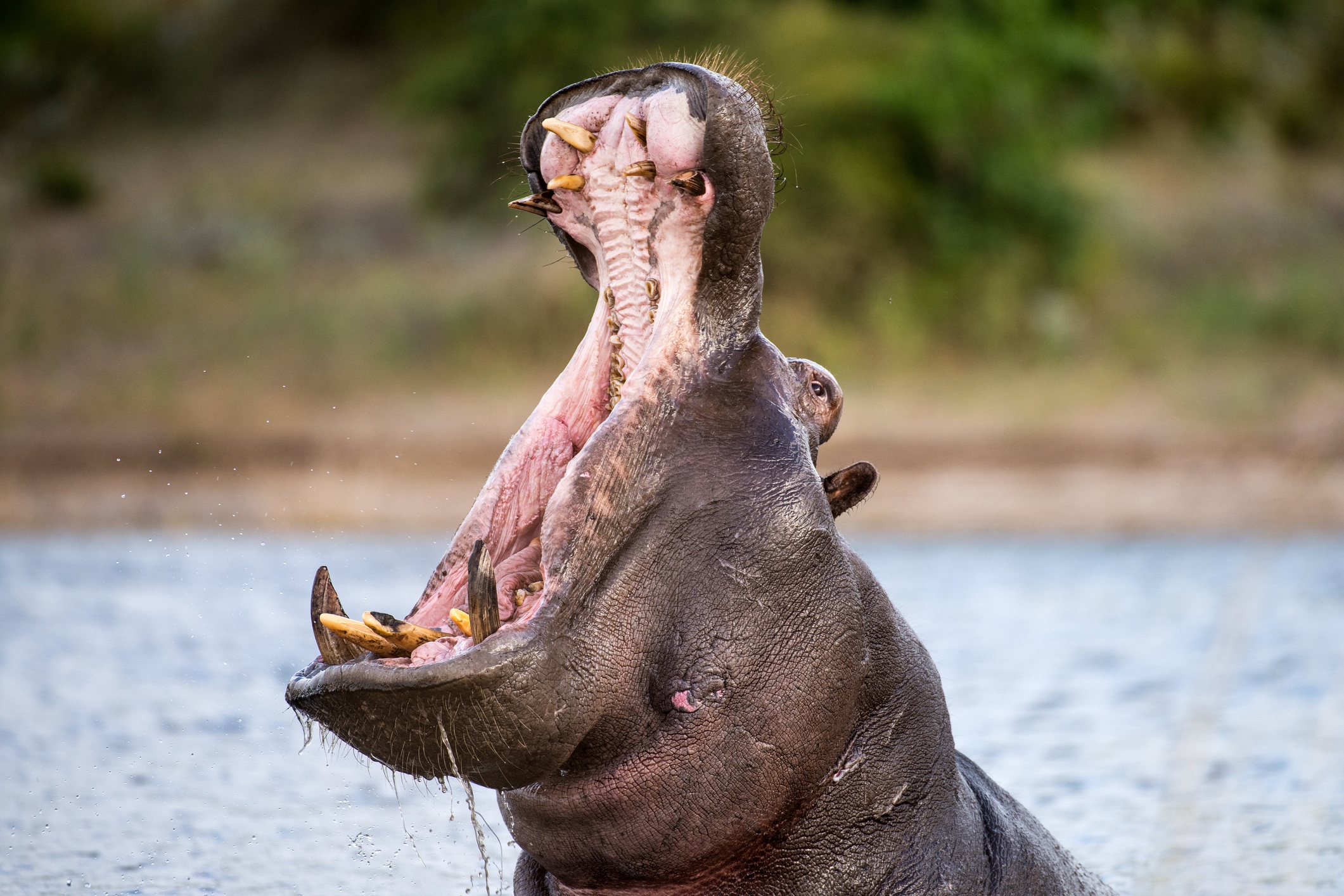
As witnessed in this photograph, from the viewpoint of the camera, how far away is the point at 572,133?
290cm

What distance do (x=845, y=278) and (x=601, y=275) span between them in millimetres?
15308

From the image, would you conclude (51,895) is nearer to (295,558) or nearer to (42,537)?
(295,558)

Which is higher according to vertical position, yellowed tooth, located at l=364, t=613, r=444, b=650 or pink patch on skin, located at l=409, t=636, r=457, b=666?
yellowed tooth, located at l=364, t=613, r=444, b=650

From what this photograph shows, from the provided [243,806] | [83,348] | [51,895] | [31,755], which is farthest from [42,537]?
[51,895]

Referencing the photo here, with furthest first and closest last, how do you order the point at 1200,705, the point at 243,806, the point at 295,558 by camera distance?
1. the point at 295,558
2. the point at 1200,705
3. the point at 243,806

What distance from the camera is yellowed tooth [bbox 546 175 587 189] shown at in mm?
2961

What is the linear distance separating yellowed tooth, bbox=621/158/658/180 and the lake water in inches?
43.3

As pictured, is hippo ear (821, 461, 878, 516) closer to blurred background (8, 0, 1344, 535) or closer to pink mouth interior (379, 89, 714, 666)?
pink mouth interior (379, 89, 714, 666)

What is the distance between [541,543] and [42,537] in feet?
39.9

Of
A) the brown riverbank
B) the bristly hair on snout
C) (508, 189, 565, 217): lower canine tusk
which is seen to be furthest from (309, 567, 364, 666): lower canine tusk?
the brown riverbank

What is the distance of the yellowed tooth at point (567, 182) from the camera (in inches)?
117

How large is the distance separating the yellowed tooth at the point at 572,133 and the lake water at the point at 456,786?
1.13 meters

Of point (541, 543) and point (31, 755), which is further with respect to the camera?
point (31, 755)

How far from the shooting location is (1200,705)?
721 cm
